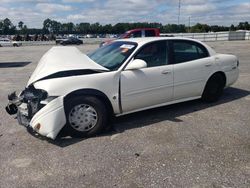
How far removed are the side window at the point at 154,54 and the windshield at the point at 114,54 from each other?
0.64 ft

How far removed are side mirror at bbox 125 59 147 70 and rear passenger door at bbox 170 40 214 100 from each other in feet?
2.77

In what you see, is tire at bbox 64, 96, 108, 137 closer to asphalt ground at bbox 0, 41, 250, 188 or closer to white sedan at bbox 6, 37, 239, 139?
white sedan at bbox 6, 37, 239, 139

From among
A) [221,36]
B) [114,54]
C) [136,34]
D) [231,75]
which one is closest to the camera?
[114,54]

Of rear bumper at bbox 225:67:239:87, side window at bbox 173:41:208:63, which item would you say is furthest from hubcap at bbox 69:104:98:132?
rear bumper at bbox 225:67:239:87

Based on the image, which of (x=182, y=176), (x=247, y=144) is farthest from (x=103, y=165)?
(x=247, y=144)

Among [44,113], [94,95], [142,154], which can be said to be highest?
[94,95]

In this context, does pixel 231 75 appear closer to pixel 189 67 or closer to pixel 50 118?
pixel 189 67

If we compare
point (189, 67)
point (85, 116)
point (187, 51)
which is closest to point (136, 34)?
point (187, 51)

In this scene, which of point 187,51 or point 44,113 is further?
point 187,51

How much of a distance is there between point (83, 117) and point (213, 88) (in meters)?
3.04

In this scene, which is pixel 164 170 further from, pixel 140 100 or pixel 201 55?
pixel 201 55

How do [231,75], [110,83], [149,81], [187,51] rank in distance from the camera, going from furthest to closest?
1. [231,75]
2. [187,51]
3. [149,81]
4. [110,83]

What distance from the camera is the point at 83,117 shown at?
4.35 metres

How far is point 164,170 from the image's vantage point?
3402 millimetres
